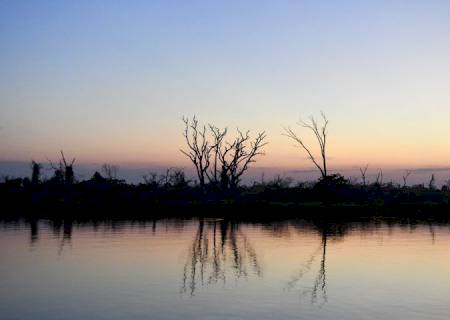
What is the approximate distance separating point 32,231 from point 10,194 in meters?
25.9

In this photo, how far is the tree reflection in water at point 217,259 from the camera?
16516 millimetres

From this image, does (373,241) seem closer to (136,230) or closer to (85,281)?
(136,230)

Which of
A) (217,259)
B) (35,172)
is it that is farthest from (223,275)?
(35,172)

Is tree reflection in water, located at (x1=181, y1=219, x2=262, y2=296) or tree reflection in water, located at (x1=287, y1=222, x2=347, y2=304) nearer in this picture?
tree reflection in water, located at (x1=287, y1=222, x2=347, y2=304)

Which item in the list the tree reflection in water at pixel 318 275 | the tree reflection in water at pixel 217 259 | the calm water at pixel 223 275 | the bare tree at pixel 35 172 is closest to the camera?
the calm water at pixel 223 275

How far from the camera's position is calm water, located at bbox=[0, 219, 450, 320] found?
41.4 ft

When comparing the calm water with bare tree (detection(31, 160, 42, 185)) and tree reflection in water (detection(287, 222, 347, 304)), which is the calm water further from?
bare tree (detection(31, 160, 42, 185))

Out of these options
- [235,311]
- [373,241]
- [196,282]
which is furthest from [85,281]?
[373,241]

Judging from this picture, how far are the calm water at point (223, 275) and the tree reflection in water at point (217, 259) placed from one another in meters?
0.03

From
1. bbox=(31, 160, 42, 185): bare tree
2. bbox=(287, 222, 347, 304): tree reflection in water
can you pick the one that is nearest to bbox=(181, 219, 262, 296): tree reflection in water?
bbox=(287, 222, 347, 304): tree reflection in water

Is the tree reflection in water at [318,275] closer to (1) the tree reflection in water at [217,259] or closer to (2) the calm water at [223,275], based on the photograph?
(2) the calm water at [223,275]

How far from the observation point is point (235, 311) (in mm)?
12422

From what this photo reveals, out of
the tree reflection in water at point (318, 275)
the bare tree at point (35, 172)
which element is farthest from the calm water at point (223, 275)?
the bare tree at point (35, 172)

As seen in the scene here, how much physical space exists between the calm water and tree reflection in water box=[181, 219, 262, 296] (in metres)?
0.03
